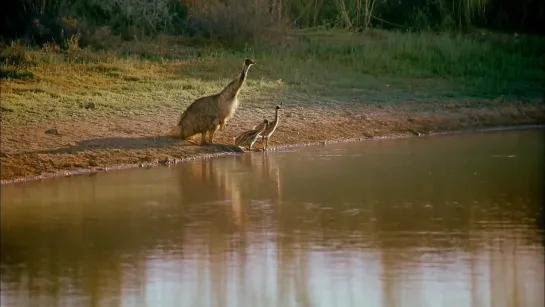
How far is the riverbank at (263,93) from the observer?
16000 millimetres

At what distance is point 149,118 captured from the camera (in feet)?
57.5

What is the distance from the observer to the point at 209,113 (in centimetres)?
1638

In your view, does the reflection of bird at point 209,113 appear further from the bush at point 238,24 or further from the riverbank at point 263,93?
the bush at point 238,24

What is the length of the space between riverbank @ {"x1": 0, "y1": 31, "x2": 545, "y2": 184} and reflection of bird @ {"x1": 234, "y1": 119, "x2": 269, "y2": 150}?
0.59 feet

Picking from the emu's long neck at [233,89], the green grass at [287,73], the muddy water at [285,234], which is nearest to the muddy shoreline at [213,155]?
the muddy water at [285,234]

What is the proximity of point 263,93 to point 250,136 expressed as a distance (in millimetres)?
3261

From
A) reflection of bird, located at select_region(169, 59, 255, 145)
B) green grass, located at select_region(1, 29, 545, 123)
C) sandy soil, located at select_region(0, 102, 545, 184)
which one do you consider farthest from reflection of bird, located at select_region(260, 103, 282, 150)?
green grass, located at select_region(1, 29, 545, 123)

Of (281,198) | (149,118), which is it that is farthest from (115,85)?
(281,198)

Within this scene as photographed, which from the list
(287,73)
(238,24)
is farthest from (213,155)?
(238,24)

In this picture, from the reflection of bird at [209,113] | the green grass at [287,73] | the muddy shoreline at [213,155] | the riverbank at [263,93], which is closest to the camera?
the muddy shoreline at [213,155]

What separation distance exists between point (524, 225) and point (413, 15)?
1623 cm

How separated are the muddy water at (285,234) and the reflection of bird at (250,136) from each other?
0.31m

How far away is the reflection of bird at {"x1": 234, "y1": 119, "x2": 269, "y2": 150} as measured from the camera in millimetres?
16547

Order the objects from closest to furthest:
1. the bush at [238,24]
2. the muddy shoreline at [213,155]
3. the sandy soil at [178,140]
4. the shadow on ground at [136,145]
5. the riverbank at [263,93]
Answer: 1. the muddy shoreline at [213,155]
2. the sandy soil at [178,140]
3. the shadow on ground at [136,145]
4. the riverbank at [263,93]
5. the bush at [238,24]
